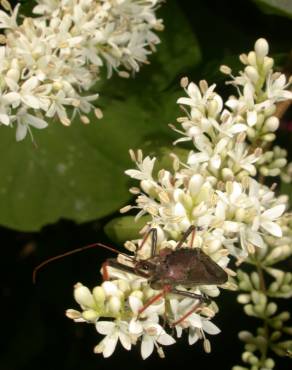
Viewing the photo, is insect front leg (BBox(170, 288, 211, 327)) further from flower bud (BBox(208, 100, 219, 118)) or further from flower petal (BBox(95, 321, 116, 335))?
flower bud (BBox(208, 100, 219, 118))

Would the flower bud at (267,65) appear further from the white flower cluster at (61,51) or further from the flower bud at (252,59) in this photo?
the white flower cluster at (61,51)

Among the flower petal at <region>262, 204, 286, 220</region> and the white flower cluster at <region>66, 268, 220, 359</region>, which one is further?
the flower petal at <region>262, 204, 286, 220</region>

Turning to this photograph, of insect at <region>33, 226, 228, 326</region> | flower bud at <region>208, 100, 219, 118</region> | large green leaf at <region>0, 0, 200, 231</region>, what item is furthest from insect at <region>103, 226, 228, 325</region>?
large green leaf at <region>0, 0, 200, 231</region>

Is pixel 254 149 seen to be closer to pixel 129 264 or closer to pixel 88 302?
pixel 129 264

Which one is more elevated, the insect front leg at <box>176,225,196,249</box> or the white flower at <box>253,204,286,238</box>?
the white flower at <box>253,204,286,238</box>

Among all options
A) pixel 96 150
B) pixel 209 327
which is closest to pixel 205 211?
pixel 209 327

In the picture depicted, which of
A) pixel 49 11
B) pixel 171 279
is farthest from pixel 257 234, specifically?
pixel 49 11

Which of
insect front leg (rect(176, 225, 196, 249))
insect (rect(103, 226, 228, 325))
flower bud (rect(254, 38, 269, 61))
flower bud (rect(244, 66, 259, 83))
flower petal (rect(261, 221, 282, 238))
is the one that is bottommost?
insect (rect(103, 226, 228, 325))

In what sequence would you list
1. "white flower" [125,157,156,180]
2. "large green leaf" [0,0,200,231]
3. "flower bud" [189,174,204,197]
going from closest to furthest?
1. "flower bud" [189,174,204,197]
2. "white flower" [125,157,156,180]
3. "large green leaf" [0,0,200,231]
